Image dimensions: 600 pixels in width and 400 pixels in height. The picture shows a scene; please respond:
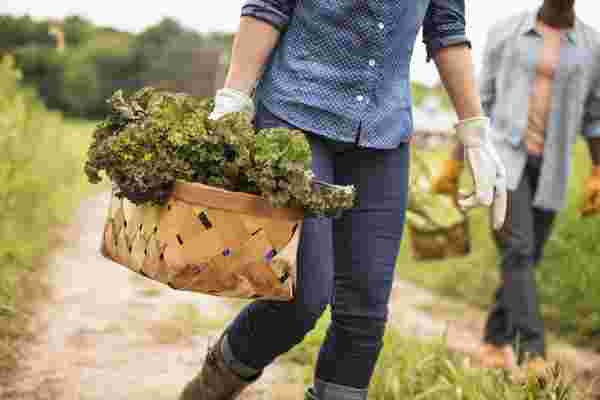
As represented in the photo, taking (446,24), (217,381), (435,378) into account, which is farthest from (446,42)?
(435,378)

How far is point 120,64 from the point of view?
62.7 feet

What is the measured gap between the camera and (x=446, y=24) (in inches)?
82.1

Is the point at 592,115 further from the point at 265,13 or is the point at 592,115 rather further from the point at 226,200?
the point at 226,200

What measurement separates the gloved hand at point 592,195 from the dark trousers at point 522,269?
0.75 feet

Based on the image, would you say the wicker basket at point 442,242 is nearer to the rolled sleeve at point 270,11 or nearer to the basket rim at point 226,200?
the rolled sleeve at point 270,11

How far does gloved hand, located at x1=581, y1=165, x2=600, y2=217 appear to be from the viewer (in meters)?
3.63

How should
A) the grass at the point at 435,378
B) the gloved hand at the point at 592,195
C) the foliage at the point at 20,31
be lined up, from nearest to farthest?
the grass at the point at 435,378 → the gloved hand at the point at 592,195 → the foliage at the point at 20,31

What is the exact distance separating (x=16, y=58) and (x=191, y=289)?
183 inches

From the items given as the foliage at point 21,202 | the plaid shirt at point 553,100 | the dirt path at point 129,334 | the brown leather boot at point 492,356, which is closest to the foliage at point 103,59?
the foliage at point 21,202

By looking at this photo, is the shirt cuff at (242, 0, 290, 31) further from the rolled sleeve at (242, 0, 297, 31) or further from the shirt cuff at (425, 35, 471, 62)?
the shirt cuff at (425, 35, 471, 62)

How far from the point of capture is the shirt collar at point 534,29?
11.6 ft

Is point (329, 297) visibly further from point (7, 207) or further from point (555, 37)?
point (7, 207)

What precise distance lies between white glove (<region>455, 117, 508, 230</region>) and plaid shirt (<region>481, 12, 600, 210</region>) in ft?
4.03

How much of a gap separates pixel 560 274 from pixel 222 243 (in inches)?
148
